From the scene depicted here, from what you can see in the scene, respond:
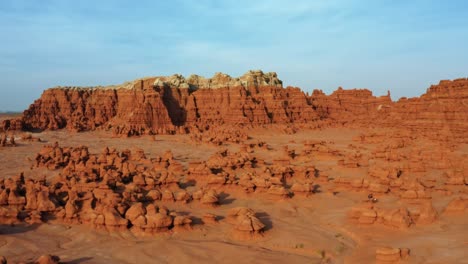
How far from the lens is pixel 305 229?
35.1 feet

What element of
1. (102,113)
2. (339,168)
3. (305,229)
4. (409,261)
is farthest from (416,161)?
(102,113)

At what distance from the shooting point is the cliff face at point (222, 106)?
3688cm

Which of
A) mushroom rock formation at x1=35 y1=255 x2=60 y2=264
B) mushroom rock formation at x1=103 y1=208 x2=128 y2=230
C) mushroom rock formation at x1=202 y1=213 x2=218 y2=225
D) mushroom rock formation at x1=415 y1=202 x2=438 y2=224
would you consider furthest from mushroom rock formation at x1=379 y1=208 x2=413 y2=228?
mushroom rock formation at x1=35 y1=255 x2=60 y2=264

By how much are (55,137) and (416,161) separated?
28831 mm

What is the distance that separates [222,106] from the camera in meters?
47.3

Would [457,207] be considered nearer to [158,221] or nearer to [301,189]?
[301,189]

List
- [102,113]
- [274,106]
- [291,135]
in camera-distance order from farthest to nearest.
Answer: [274,106]
[102,113]
[291,135]

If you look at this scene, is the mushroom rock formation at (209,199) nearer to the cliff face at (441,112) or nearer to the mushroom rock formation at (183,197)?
the mushroom rock formation at (183,197)

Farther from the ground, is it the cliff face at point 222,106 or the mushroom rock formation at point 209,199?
the cliff face at point 222,106

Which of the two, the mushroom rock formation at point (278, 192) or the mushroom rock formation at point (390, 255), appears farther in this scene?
the mushroom rock formation at point (278, 192)

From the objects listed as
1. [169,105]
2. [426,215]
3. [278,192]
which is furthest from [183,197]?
[169,105]

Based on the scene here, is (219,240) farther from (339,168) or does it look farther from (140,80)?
(140,80)

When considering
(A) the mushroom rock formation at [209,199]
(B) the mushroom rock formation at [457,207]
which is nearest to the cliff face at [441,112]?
(B) the mushroom rock formation at [457,207]

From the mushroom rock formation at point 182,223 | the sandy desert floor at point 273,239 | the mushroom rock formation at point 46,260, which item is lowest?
the sandy desert floor at point 273,239
